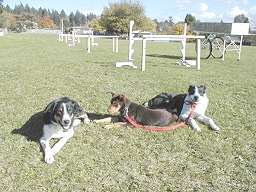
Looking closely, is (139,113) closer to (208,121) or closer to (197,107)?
(197,107)

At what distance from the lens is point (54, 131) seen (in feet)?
19.6

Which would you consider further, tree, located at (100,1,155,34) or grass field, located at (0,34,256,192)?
tree, located at (100,1,155,34)

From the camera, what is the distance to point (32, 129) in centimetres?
661

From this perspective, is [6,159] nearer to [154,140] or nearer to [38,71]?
[154,140]

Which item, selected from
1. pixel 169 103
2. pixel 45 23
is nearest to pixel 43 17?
pixel 45 23

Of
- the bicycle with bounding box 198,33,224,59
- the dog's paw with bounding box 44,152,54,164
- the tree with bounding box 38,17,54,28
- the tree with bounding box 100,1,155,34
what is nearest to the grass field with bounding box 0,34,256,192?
the dog's paw with bounding box 44,152,54,164

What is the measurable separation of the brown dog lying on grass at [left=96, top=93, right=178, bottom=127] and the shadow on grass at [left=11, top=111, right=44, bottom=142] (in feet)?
4.04

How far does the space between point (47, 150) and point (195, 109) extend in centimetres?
280

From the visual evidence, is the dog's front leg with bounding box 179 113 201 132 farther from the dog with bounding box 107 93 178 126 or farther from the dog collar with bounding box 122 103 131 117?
the dog collar with bounding box 122 103 131 117

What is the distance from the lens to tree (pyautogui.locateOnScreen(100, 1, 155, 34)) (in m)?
74.2

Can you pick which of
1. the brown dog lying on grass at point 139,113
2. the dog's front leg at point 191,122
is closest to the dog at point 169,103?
the dog's front leg at point 191,122

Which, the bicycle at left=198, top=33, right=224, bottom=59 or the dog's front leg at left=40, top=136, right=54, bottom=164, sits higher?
the bicycle at left=198, top=33, right=224, bottom=59

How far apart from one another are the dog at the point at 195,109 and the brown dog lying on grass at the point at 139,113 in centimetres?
27

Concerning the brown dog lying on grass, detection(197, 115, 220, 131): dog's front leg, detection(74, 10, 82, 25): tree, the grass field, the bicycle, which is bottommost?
the grass field
